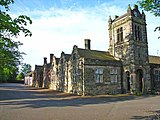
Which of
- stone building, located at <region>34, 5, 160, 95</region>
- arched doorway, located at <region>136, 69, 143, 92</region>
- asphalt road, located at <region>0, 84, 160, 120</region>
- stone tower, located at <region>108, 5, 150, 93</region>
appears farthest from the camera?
arched doorway, located at <region>136, 69, 143, 92</region>

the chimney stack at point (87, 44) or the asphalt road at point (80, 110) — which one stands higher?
the chimney stack at point (87, 44)

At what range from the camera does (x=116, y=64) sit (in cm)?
3250

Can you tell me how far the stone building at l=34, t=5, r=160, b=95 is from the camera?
2983 cm

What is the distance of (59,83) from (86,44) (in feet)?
31.5

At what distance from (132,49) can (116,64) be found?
141 inches

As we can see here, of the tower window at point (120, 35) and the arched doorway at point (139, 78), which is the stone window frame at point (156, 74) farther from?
the tower window at point (120, 35)

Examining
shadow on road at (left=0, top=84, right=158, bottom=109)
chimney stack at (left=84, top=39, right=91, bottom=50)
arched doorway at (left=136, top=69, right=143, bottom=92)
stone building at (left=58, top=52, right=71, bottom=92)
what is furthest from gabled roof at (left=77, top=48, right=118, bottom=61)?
shadow on road at (left=0, top=84, right=158, bottom=109)

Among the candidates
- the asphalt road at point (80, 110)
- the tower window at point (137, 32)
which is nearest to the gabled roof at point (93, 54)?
the tower window at point (137, 32)

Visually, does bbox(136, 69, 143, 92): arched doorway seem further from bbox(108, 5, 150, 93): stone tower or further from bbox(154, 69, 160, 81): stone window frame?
bbox(154, 69, 160, 81): stone window frame

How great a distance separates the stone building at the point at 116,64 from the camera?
1174 inches

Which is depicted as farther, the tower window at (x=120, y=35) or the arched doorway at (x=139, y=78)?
the tower window at (x=120, y=35)

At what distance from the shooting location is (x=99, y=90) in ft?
98.7

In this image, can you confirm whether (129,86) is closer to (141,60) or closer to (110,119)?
(141,60)

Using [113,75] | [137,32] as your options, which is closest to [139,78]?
[113,75]
